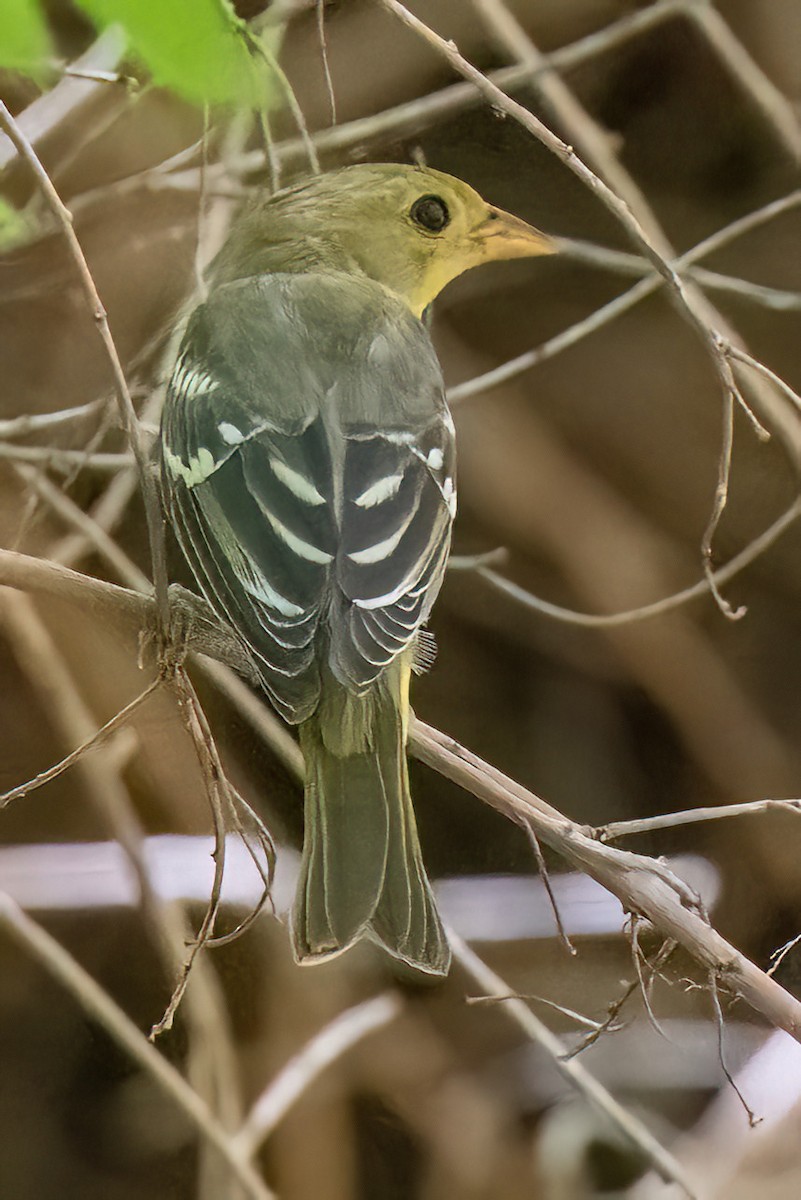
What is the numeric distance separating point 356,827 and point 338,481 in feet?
1.03

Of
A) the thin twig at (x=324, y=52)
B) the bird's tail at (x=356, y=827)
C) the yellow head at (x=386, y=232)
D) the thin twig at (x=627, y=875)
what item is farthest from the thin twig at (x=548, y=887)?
the thin twig at (x=324, y=52)

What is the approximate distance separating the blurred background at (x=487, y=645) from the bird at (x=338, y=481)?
1.4 inches

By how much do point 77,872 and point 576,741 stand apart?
51 cm

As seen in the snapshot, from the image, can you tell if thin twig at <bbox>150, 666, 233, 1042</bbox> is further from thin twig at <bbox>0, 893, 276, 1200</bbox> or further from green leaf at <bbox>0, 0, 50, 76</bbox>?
green leaf at <bbox>0, 0, 50, 76</bbox>

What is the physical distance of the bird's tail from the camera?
1.11 metres

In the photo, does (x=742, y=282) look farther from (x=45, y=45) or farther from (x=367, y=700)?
(x=45, y=45)

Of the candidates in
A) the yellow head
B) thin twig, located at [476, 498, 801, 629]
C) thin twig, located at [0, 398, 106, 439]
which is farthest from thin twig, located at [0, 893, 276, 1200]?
the yellow head

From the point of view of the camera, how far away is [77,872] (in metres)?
1.21

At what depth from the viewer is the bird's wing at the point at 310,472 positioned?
1.07 metres

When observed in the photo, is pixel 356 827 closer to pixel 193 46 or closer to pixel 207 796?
pixel 207 796

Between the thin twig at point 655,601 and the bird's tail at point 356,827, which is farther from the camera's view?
the thin twig at point 655,601

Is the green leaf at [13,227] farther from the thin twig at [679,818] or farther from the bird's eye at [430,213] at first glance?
the thin twig at [679,818]

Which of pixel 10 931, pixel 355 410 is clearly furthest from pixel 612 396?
pixel 10 931

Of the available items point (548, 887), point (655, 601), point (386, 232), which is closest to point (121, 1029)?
point (548, 887)
